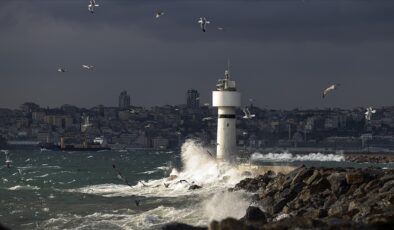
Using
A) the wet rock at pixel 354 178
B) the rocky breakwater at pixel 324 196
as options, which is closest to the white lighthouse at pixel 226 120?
the rocky breakwater at pixel 324 196

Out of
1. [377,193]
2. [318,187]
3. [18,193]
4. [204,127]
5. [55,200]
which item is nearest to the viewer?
[377,193]

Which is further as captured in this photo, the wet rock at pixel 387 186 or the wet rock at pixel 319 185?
the wet rock at pixel 319 185

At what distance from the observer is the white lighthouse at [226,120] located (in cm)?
4228

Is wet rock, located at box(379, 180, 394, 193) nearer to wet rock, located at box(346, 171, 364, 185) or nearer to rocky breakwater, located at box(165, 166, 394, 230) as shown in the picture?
rocky breakwater, located at box(165, 166, 394, 230)

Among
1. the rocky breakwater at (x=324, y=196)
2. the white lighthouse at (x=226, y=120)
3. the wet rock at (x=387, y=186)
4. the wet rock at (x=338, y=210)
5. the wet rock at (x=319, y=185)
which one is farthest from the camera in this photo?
the white lighthouse at (x=226, y=120)

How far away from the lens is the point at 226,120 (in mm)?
42406

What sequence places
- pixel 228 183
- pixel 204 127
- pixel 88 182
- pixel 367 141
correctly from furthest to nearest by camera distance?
pixel 367 141 < pixel 204 127 < pixel 88 182 < pixel 228 183

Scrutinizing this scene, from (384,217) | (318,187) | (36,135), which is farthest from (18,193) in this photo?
(36,135)

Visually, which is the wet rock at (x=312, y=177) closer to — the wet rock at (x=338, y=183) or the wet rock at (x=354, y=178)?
the wet rock at (x=338, y=183)

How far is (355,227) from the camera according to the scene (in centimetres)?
1354

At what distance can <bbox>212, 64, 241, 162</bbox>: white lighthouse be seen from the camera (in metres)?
42.3

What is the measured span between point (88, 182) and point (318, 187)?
30.1m

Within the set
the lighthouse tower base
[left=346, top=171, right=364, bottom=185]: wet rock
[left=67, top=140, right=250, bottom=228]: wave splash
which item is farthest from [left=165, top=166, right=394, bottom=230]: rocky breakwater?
the lighthouse tower base

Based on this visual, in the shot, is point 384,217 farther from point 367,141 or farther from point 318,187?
point 367,141
